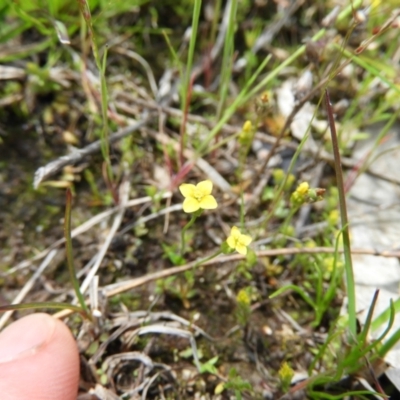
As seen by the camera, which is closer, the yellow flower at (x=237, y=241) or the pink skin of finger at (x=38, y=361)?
the pink skin of finger at (x=38, y=361)

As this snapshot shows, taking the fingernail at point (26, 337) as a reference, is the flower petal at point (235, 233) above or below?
above

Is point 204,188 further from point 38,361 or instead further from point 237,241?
point 38,361

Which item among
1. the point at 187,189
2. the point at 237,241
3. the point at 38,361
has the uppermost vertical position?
the point at 187,189

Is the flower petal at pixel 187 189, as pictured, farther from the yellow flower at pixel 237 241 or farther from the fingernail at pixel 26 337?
the fingernail at pixel 26 337

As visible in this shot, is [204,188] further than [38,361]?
Yes

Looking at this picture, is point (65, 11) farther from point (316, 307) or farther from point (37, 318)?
point (316, 307)

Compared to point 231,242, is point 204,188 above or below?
above

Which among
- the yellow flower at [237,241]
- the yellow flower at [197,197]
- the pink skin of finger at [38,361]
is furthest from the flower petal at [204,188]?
the pink skin of finger at [38,361]

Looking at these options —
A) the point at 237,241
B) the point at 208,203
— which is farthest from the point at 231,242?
the point at 208,203

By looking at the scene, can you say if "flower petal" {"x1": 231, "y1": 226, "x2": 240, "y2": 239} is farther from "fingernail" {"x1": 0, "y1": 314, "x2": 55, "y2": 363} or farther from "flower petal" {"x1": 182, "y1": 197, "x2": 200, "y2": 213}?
"fingernail" {"x1": 0, "y1": 314, "x2": 55, "y2": 363}
